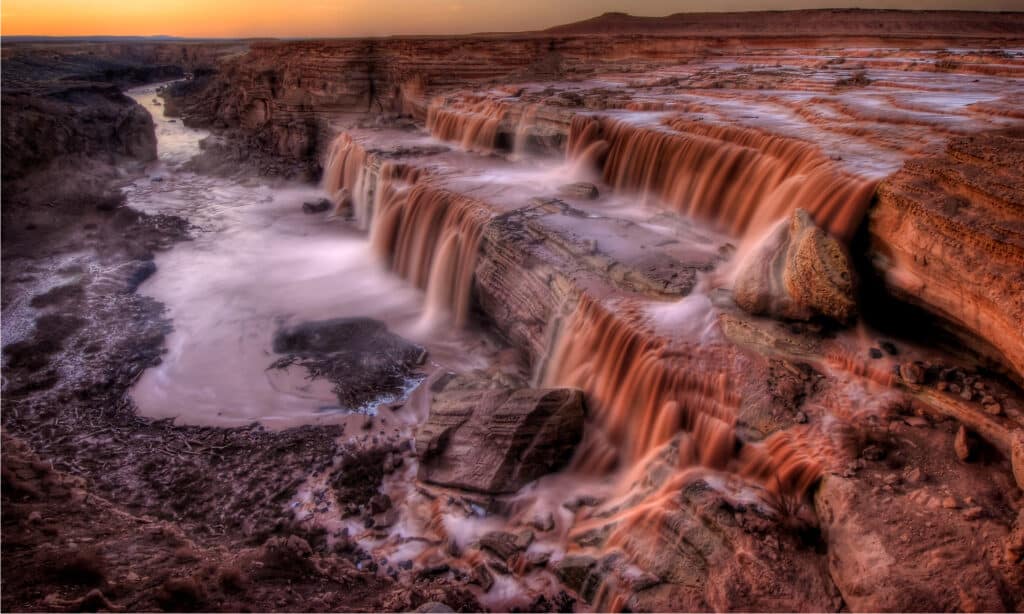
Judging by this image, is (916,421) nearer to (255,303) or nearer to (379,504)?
(379,504)

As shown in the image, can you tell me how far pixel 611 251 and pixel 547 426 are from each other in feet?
9.65

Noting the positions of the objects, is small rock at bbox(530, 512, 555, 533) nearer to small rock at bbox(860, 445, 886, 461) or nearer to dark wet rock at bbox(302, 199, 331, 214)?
small rock at bbox(860, 445, 886, 461)

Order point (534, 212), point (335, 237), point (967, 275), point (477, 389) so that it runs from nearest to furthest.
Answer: point (967, 275) < point (477, 389) < point (534, 212) < point (335, 237)

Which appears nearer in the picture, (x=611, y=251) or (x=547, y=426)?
(x=547, y=426)

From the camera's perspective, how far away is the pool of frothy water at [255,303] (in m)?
7.80

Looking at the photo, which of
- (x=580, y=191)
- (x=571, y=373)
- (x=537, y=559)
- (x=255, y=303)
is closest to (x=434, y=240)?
(x=580, y=191)

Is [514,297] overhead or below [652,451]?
overhead

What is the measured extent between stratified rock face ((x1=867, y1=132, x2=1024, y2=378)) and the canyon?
32mm

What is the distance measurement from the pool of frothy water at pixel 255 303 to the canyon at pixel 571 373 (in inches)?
2.8

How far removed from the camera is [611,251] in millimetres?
8141

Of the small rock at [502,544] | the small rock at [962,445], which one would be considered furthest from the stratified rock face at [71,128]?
the small rock at [962,445]

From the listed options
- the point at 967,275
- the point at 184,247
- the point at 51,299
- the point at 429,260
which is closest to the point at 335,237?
the point at 184,247

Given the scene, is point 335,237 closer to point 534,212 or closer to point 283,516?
point 534,212

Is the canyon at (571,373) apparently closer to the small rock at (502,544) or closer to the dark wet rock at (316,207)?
the small rock at (502,544)
